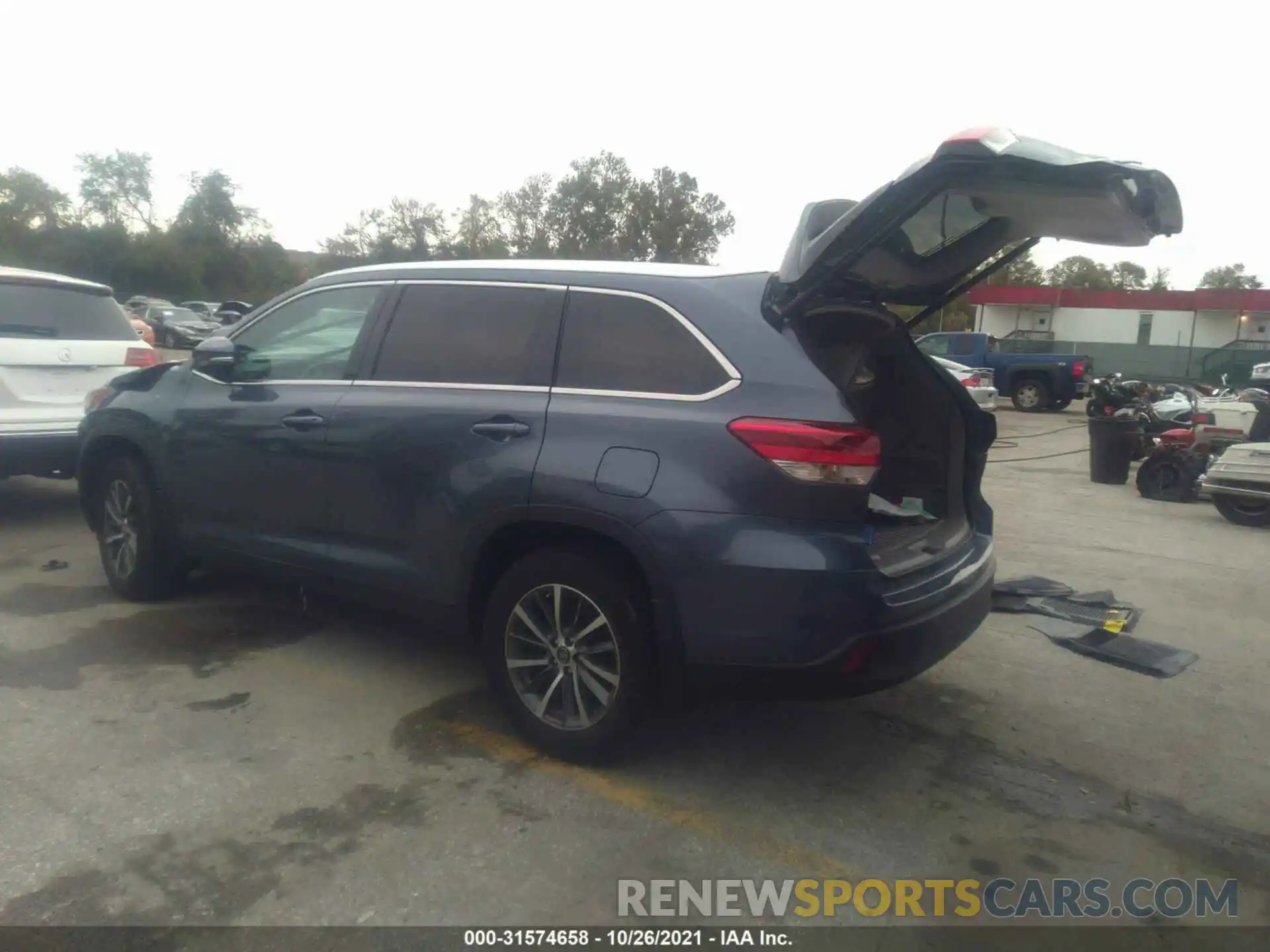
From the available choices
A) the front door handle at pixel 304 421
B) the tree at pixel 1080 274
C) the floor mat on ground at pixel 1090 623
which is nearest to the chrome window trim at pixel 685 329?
the front door handle at pixel 304 421

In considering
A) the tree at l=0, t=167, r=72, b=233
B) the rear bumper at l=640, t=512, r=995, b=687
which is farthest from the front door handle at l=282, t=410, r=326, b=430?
the tree at l=0, t=167, r=72, b=233

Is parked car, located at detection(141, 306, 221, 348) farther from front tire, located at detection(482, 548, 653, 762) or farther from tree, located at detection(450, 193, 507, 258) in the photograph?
front tire, located at detection(482, 548, 653, 762)

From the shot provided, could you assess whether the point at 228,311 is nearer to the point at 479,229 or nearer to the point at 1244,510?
the point at 479,229

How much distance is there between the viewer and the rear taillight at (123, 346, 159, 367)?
786 cm

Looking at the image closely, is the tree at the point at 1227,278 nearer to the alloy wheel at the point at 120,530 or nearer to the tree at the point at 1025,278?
the tree at the point at 1025,278

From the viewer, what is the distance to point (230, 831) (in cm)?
335

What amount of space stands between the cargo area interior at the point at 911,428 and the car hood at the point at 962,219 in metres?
0.23

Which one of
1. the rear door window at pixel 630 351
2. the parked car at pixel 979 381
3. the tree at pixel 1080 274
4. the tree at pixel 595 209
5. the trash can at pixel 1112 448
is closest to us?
the rear door window at pixel 630 351

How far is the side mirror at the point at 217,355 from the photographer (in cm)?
498

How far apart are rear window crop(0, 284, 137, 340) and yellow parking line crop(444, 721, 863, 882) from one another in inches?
204

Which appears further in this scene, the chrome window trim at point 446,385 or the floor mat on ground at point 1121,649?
the floor mat on ground at point 1121,649

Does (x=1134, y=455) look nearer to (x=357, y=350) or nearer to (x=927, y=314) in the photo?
(x=927, y=314)

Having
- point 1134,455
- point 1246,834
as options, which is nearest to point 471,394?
point 1246,834

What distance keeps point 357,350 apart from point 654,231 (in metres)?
48.9
